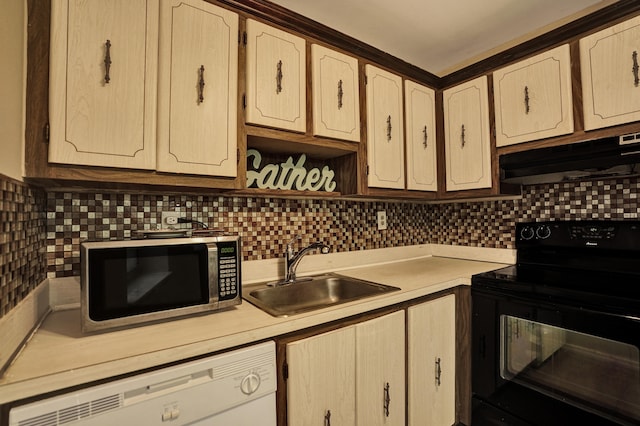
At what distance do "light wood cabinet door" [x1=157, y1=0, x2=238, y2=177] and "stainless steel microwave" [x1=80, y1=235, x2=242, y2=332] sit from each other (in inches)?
12.3

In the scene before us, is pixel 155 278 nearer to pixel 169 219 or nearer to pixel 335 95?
pixel 169 219

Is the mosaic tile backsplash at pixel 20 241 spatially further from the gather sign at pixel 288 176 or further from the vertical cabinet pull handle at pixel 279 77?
the vertical cabinet pull handle at pixel 279 77

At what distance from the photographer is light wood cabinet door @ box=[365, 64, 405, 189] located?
66.1 inches

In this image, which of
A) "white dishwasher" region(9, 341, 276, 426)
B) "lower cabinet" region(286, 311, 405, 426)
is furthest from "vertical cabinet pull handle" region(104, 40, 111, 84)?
"lower cabinet" region(286, 311, 405, 426)

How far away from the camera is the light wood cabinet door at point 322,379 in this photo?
1007 mm

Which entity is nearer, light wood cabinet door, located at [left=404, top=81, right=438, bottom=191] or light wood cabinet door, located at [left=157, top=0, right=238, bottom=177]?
light wood cabinet door, located at [left=157, top=0, right=238, bottom=177]

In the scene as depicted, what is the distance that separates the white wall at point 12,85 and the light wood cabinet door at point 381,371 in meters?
1.21

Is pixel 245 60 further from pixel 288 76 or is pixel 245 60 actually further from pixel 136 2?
pixel 136 2

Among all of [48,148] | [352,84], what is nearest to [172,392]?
[48,148]

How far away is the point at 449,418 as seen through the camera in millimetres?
1578

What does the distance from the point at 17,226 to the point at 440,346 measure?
5.73ft

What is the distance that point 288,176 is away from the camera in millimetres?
1643

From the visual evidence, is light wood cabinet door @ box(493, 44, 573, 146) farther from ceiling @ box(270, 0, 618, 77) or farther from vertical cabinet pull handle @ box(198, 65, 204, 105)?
vertical cabinet pull handle @ box(198, 65, 204, 105)

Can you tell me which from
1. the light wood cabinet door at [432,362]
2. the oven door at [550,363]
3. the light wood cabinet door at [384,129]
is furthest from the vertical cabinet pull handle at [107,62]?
the oven door at [550,363]
